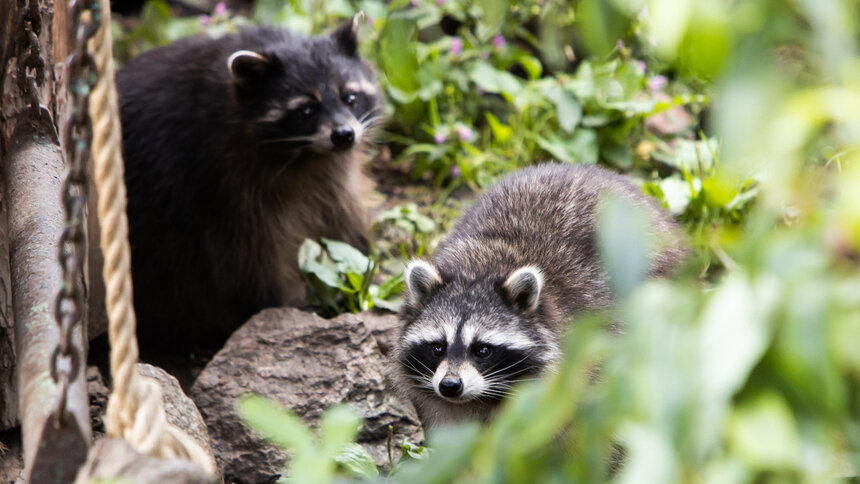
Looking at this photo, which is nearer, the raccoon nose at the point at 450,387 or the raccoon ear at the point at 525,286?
the raccoon nose at the point at 450,387

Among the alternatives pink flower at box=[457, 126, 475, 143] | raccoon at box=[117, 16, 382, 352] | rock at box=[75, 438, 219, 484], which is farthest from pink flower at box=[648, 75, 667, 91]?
rock at box=[75, 438, 219, 484]

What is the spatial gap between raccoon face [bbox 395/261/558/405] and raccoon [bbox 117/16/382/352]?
140 cm

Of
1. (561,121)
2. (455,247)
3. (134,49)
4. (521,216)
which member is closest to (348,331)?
(455,247)

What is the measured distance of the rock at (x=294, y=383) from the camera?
3895mm

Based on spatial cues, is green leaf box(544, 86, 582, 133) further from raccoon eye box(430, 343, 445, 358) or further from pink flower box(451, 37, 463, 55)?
raccoon eye box(430, 343, 445, 358)

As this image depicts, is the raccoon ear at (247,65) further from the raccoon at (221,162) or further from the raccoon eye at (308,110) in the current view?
the raccoon eye at (308,110)

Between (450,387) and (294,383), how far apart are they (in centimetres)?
83

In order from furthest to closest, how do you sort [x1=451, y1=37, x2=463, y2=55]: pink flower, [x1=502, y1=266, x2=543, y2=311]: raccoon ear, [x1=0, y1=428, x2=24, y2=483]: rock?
[x1=451, y1=37, x2=463, y2=55]: pink flower → [x1=502, y1=266, x2=543, y2=311]: raccoon ear → [x1=0, y1=428, x2=24, y2=483]: rock

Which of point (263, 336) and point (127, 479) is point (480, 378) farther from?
point (127, 479)

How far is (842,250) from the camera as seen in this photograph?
4.30 ft

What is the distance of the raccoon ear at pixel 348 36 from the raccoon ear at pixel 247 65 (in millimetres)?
563

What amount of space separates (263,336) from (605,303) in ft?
5.40

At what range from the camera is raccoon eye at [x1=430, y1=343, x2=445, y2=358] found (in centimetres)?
397

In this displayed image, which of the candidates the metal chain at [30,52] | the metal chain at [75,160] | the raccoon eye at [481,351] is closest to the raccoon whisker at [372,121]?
the raccoon eye at [481,351]
